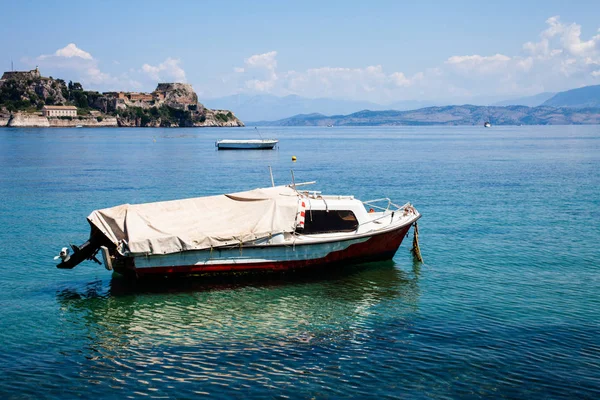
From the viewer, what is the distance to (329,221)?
23.9 meters

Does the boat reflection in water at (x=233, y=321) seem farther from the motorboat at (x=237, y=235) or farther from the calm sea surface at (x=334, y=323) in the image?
the motorboat at (x=237, y=235)

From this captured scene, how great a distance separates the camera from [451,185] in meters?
54.3

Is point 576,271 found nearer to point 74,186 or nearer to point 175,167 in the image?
point 74,186

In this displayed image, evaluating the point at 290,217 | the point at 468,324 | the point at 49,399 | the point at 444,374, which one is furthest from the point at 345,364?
the point at 290,217

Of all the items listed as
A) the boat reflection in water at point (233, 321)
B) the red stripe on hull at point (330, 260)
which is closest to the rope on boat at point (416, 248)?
the red stripe on hull at point (330, 260)

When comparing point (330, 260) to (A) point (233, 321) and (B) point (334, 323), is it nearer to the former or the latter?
(B) point (334, 323)

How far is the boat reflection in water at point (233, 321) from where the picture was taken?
50.5 feet

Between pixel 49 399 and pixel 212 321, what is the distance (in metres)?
5.94

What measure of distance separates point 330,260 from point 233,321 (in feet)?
20.0

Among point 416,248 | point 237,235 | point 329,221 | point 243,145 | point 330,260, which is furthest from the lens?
point 243,145

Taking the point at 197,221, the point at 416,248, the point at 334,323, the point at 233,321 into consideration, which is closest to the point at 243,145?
the point at 416,248

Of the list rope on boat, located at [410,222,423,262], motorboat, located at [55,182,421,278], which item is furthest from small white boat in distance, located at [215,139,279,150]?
motorboat, located at [55,182,421,278]

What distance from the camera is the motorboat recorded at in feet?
70.0

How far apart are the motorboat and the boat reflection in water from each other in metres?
0.79
